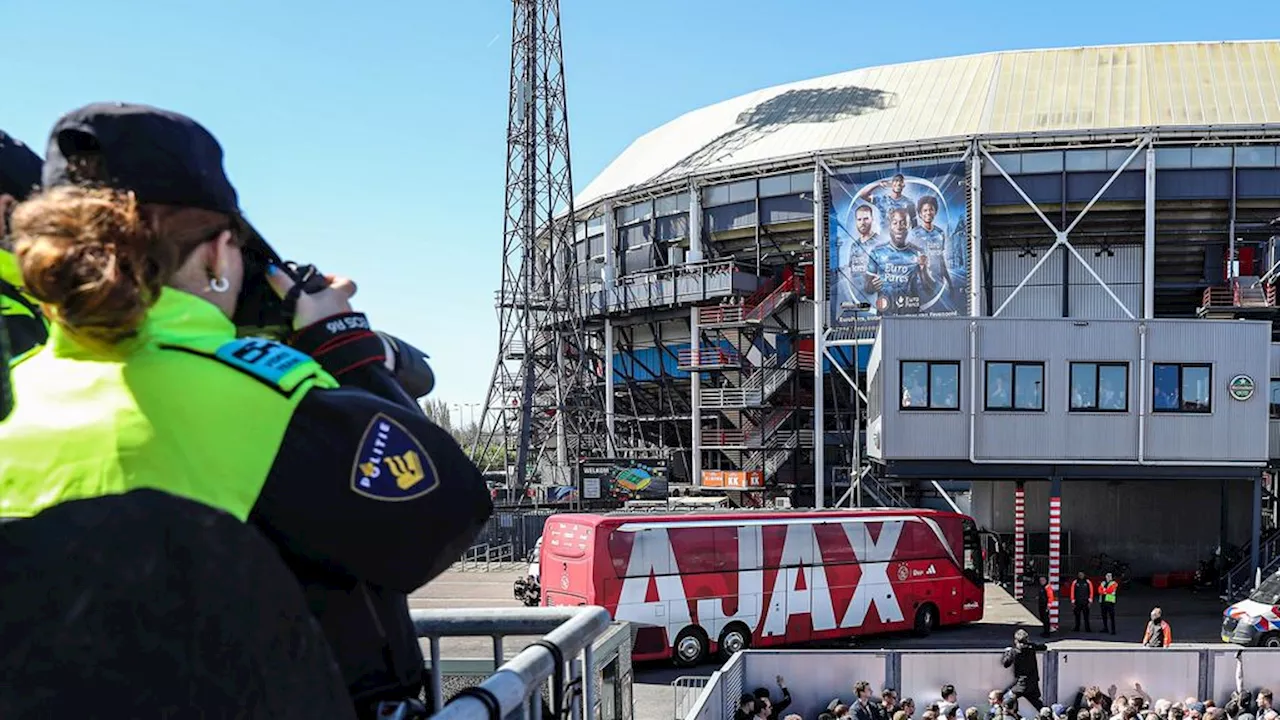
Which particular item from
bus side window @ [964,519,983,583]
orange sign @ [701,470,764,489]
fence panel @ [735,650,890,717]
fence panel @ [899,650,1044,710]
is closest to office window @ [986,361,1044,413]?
bus side window @ [964,519,983,583]

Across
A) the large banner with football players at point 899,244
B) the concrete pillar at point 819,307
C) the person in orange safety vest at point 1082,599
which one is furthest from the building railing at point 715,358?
the person in orange safety vest at point 1082,599

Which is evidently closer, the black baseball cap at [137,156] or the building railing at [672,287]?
the black baseball cap at [137,156]

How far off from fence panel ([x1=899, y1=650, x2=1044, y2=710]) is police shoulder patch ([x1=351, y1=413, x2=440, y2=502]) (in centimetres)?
1429

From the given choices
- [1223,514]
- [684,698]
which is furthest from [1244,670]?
[1223,514]

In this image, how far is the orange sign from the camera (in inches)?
1725

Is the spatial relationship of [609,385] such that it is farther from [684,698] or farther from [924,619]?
[684,698]

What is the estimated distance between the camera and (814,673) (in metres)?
14.6

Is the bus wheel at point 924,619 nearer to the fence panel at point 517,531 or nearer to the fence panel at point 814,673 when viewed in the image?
the fence panel at point 814,673

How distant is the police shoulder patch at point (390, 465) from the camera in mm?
1398

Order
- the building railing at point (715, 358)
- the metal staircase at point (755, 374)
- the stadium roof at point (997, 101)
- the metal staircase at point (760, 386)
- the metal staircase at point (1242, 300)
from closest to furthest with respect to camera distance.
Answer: the metal staircase at point (1242, 300)
the stadium roof at point (997, 101)
the metal staircase at point (760, 386)
the metal staircase at point (755, 374)
the building railing at point (715, 358)

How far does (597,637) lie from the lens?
123 inches

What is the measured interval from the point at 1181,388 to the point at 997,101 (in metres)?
22.8

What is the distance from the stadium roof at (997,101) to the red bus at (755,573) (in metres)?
23.1

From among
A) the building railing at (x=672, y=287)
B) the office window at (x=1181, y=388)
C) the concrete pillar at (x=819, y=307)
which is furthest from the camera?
the building railing at (x=672, y=287)
